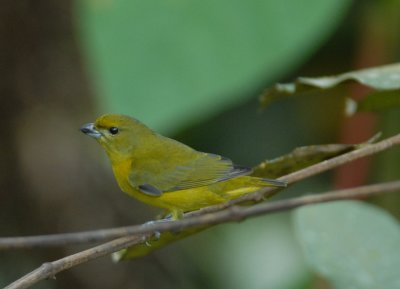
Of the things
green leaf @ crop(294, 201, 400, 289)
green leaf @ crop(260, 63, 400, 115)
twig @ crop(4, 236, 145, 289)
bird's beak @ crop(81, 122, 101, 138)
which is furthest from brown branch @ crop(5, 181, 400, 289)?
bird's beak @ crop(81, 122, 101, 138)

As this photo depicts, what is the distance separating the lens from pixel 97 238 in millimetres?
936

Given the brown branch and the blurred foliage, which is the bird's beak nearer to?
the brown branch

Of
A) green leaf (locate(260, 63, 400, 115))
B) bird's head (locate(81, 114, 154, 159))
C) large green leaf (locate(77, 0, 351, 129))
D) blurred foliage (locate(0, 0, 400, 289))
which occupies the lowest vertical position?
blurred foliage (locate(0, 0, 400, 289))

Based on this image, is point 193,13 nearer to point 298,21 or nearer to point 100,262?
point 298,21

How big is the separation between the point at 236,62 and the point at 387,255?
2.01ft

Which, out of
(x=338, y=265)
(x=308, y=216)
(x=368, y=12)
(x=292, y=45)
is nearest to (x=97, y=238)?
(x=292, y=45)

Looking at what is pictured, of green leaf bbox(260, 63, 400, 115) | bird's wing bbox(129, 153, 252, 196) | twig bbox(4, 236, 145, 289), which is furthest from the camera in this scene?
bird's wing bbox(129, 153, 252, 196)

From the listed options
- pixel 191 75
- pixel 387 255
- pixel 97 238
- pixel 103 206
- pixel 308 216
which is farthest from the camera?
pixel 103 206

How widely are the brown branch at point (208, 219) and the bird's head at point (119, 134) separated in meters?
0.79

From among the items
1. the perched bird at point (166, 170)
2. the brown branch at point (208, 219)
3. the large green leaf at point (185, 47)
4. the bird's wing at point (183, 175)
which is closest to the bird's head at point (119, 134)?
the perched bird at point (166, 170)

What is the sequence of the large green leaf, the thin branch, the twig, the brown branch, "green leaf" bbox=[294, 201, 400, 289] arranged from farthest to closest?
"green leaf" bbox=[294, 201, 400, 289], the large green leaf, the twig, the brown branch, the thin branch

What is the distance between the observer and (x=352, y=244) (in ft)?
6.79

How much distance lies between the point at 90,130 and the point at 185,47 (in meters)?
0.55

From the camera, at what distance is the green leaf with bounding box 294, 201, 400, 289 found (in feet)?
6.43
